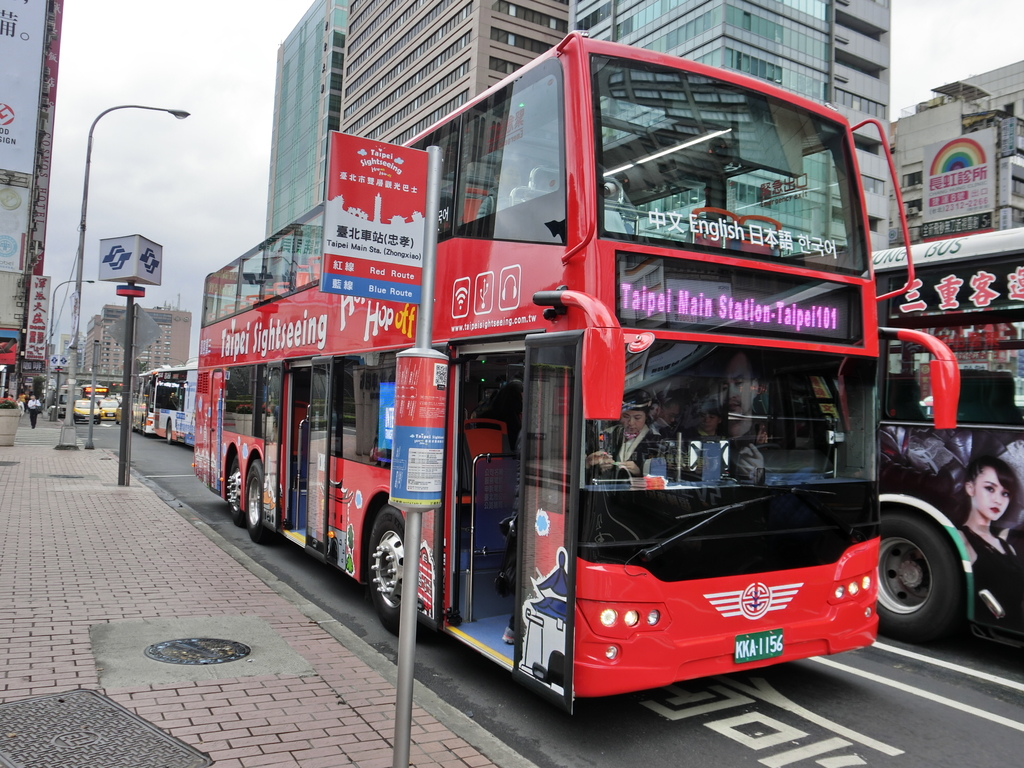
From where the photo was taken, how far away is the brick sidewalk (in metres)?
4.19

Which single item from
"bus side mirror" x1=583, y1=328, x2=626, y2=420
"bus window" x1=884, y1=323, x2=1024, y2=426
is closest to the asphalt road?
"bus window" x1=884, y1=323, x2=1024, y2=426

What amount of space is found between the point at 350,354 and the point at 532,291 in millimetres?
3146

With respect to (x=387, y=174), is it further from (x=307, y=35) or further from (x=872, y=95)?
(x=307, y=35)

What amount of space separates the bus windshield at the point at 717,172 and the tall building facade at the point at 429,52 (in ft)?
237

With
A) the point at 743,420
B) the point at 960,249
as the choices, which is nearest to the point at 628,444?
the point at 743,420

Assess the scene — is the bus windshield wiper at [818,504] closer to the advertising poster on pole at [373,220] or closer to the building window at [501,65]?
the advertising poster on pole at [373,220]

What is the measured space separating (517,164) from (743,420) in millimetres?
2215

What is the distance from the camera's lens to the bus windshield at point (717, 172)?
4.68 m

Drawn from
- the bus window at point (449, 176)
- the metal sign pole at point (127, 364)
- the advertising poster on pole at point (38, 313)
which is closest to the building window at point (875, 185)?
the advertising poster on pole at point (38, 313)

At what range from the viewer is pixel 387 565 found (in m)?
6.73

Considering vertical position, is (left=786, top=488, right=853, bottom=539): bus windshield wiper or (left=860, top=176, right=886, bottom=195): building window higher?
(left=860, top=176, right=886, bottom=195): building window

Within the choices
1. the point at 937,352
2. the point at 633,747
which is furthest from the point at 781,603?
the point at 937,352

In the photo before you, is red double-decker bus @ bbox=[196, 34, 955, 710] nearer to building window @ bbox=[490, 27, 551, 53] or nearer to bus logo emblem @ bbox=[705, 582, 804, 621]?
bus logo emblem @ bbox=[705, 582, 804, 621]

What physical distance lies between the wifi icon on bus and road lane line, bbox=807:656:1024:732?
12.4 ft
